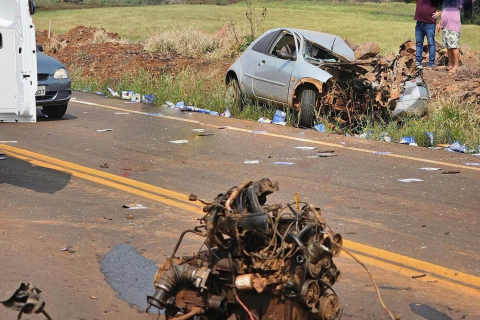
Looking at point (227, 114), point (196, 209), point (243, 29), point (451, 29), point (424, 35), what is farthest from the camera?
point (243, 29)

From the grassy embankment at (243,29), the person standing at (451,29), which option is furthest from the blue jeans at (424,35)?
the grassy embankment at (243,29)

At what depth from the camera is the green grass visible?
37469 millimetres

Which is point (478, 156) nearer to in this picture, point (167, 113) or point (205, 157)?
point (205, 157)

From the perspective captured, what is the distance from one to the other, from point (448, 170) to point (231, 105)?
6.28 m

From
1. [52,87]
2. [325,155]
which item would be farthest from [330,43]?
[52,87]

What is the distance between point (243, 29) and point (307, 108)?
15029mm

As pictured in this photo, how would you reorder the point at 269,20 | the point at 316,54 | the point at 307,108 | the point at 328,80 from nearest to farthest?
the point at 328,80 → the point at 307,108 → the point at 316,54 → the point at 269,20

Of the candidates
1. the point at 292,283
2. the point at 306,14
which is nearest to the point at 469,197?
the point at 292,283

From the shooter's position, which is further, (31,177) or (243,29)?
(243,29)

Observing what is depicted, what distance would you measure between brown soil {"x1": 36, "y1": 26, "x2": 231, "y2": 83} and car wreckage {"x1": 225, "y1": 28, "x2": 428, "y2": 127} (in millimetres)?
5948

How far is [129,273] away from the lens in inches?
246

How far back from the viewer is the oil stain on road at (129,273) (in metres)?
5.76

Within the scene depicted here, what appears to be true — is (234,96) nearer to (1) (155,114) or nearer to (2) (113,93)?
(1) (155,114)

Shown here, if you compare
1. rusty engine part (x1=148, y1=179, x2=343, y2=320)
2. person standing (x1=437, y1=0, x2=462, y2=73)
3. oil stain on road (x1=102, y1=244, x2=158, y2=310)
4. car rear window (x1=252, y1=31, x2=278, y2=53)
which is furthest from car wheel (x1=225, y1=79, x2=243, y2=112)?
rusty engine part (x1=148, y1=179, x2=343, y2=320)
